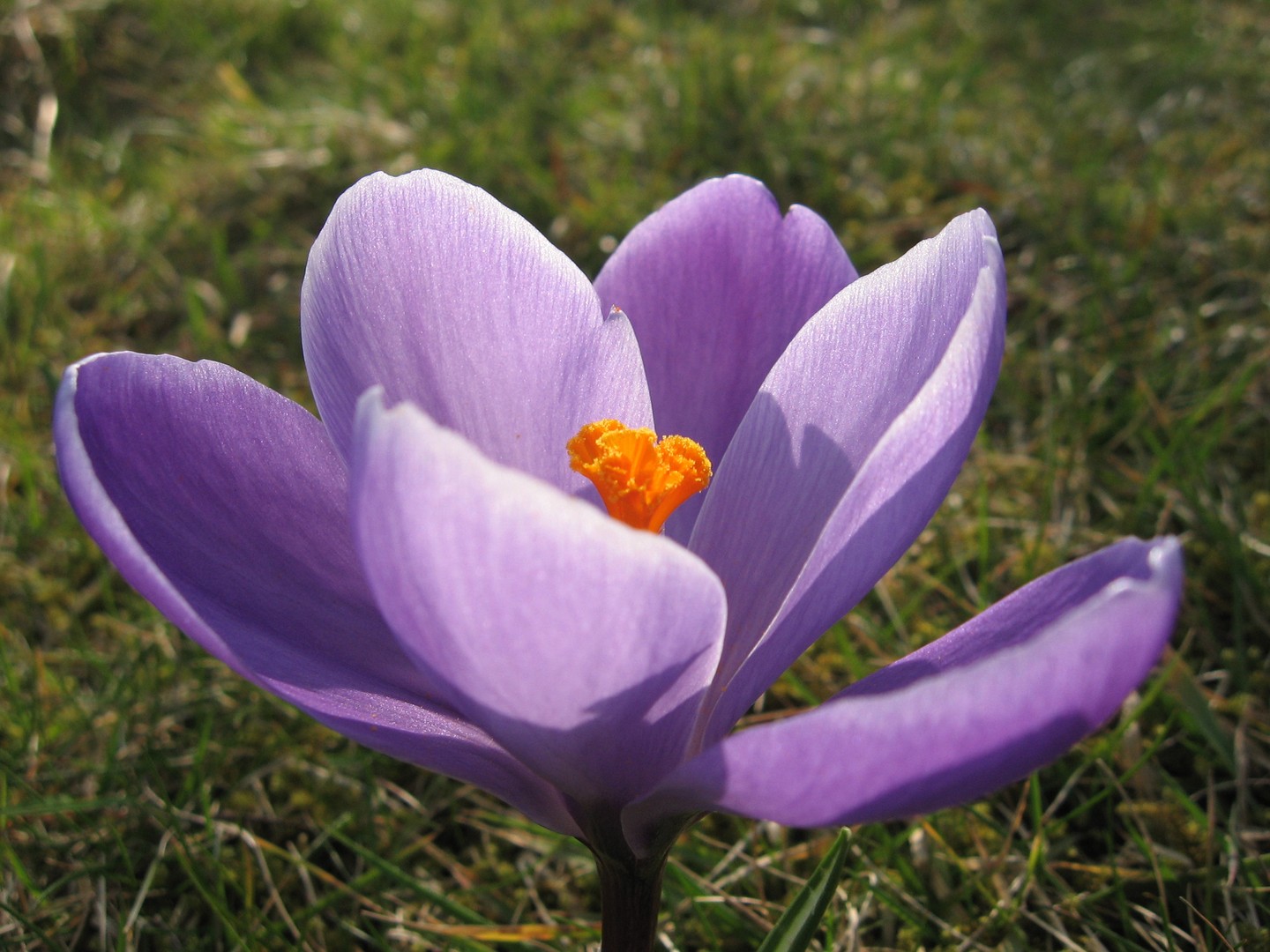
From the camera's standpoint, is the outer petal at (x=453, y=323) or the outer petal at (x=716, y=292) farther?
the outer petal at (x=716, y=292)

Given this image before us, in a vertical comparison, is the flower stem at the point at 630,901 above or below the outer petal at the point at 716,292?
below

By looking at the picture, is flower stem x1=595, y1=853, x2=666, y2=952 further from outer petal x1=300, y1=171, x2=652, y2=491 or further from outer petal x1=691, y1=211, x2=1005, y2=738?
outer petal x1=300, y1=171, x2=652, y2=491

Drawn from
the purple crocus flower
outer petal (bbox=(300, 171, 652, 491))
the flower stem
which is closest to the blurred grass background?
the flower stem

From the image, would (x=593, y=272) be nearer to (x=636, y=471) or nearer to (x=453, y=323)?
(x=453, y=323)

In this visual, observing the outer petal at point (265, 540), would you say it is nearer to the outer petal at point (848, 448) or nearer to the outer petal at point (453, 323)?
the outer petal at point (453, 323)

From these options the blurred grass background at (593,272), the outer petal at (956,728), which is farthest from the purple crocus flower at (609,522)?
the blurred grass background at (593,272)

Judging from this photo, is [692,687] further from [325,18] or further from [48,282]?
[325,18]

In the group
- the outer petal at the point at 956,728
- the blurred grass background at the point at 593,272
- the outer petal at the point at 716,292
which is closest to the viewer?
the outer petal at the point at 956,728
